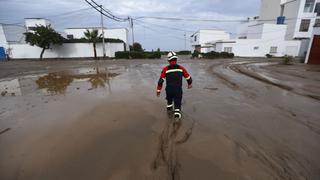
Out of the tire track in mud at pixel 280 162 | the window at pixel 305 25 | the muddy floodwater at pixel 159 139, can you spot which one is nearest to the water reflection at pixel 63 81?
the muddy floodwater at pixel 159 139

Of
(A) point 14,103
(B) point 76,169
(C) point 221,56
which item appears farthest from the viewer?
(C) point 221,56

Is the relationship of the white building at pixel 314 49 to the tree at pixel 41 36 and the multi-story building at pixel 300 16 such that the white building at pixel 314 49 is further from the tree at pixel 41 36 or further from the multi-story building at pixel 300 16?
the tree at pixel 41 36

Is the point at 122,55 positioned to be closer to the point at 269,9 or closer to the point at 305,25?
the point at 305,25

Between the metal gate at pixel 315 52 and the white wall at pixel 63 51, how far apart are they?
2775cm

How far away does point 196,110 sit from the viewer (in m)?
5.00

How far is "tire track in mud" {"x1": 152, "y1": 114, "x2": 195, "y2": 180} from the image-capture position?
2.52 m

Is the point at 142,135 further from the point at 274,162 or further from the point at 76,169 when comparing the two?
the point at 274,162

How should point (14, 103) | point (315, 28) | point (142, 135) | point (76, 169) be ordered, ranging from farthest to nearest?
1. point (315, 28)
2. point (14, 103)
3. point (142, 135)
4. point (76, 169)

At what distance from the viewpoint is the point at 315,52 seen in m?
17.2

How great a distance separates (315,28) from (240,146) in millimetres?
20363

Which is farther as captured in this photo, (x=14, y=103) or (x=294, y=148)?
(x=14, y=103)

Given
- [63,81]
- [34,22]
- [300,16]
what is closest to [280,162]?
[63,81]

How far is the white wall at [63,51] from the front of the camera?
3100cm

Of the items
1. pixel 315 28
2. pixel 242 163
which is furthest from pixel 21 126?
pixel 315 28
